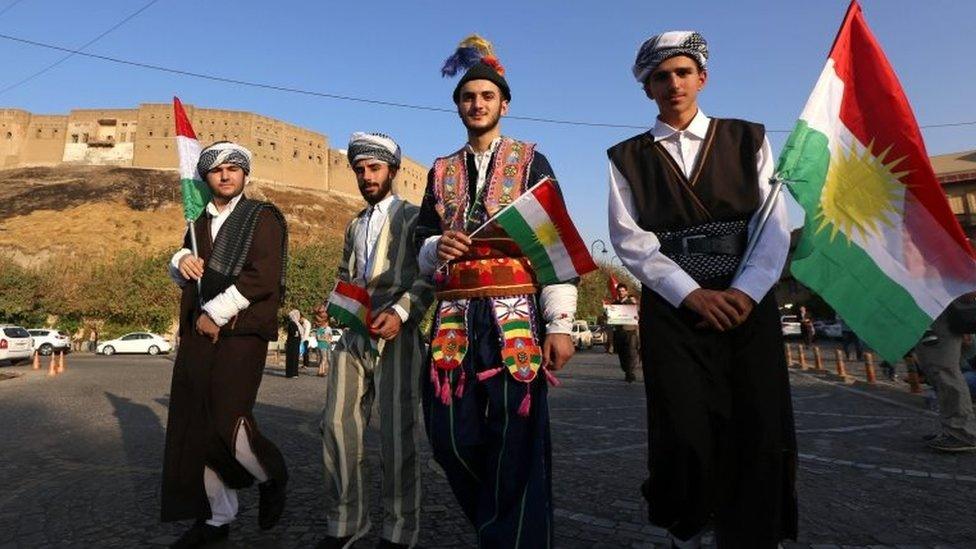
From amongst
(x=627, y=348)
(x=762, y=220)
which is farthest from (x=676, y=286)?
(x=627, y=348)

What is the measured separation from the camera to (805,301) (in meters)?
50.9

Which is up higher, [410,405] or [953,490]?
[410,405]

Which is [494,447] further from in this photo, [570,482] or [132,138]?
[132,138]

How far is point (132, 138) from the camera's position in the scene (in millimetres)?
92938

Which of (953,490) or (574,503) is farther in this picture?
(953,490)

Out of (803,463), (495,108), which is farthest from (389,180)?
(803,463)

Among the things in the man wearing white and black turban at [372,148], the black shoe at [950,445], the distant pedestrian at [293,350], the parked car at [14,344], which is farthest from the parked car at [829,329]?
the parked car at [14,344]

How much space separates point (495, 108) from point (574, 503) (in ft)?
7.80

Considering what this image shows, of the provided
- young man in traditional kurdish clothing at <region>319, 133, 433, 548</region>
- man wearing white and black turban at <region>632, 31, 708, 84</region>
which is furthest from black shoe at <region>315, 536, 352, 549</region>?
man wearing white and black turban at <region>632, 31, 708, 84</region>

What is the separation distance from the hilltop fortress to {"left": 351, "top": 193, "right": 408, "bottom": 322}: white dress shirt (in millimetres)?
88935

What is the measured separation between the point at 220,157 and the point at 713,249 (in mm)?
2677

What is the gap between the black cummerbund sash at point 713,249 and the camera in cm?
233

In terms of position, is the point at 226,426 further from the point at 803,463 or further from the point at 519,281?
the point at 803,463

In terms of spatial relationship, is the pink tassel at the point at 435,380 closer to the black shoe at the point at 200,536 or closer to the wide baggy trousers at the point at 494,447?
the wide baggy trousers at the point at 494,447
